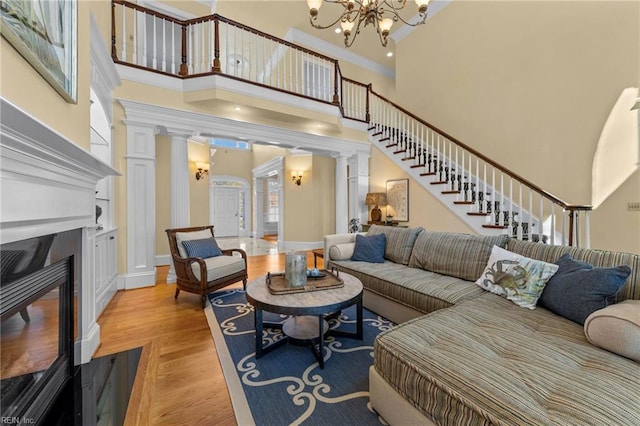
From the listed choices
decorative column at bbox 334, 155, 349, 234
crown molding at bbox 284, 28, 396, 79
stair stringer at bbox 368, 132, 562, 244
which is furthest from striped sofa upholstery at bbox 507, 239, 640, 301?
crown molding at bbox 284, 28, 396, 79

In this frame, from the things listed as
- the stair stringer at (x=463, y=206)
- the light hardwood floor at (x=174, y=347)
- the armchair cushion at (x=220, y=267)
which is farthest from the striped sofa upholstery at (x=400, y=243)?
the light hardwood floor at (x=174, y=347)

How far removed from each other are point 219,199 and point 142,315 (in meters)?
6.56

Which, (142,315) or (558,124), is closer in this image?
(142,315)

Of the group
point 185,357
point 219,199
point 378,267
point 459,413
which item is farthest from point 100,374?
point 219,199

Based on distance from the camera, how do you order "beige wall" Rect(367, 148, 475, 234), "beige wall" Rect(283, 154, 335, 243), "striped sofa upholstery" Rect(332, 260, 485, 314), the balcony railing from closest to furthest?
1. "striped sofa upholstery" Rect(332, 260, 485, 314)
2. the balcony railing
3. "beige wall" Rect(367, 148, 475, 234)
4. "beige wall" Rect(283, 154, 335, 243)

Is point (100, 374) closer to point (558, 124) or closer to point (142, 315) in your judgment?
point (142, 315)

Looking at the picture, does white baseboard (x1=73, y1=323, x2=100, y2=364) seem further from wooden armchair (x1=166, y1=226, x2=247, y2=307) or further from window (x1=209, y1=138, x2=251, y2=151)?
window (x1=209, y1=138, x2=251, y2=151)

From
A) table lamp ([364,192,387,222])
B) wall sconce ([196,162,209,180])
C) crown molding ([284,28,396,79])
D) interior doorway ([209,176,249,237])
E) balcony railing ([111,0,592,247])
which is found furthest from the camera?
interior doorway ([209,176,249,237])

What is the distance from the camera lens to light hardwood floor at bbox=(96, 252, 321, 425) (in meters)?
1.48

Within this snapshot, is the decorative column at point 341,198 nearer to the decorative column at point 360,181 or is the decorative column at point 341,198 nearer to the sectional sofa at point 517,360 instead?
the decorative column at point 360,181

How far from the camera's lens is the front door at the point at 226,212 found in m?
8.89

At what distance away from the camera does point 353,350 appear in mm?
2045

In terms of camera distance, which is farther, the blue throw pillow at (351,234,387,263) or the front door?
the front door

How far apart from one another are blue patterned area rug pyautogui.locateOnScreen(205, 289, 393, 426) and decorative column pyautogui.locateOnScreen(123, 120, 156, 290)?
188cm
